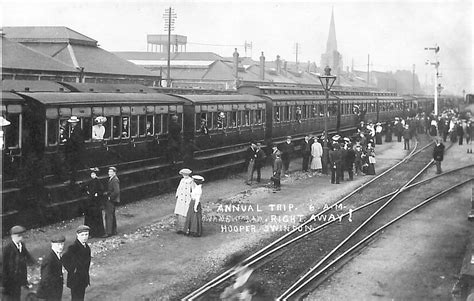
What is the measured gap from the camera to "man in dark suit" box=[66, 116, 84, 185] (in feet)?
41.0

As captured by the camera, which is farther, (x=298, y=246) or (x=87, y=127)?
(x=87, y=127)

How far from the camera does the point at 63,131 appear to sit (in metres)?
12.4

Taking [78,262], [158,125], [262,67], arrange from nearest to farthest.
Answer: [78,262], [158,125], [262,67]

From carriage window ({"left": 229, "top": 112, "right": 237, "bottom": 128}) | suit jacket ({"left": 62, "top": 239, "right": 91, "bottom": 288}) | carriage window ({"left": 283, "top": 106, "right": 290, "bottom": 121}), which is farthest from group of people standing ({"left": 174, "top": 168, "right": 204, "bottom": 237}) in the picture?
carriage window ({"left": 283, "top": 106, "right": 290, "bottom": 121})

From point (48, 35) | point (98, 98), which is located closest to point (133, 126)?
point (98, 98)

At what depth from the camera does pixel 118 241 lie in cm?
1131

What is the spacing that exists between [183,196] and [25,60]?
2181 centimetres

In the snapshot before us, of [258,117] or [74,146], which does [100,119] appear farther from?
[258,117]

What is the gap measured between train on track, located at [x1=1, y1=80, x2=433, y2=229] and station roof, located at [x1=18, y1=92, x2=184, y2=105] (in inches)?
1.1

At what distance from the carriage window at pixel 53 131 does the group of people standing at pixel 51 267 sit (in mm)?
5252

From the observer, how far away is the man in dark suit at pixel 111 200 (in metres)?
11.5

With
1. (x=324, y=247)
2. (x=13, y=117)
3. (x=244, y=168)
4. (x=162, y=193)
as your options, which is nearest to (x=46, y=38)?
(x=244, y=168)

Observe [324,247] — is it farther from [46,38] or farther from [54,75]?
[46,38]

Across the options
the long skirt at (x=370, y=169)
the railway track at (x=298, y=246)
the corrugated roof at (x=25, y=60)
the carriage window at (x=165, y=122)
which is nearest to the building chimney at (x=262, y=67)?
the corrugated roof at (x=25, y=60)
